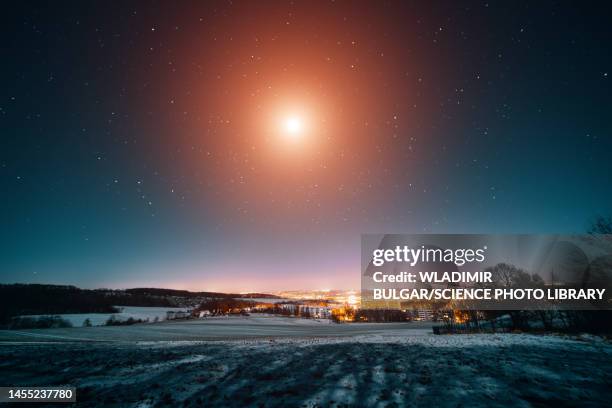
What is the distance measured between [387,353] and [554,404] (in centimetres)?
1035

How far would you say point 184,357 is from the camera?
19.2 m

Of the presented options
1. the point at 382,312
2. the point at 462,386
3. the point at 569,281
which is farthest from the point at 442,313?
the point at 462,386

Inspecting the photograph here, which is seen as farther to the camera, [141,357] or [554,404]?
[141,357]

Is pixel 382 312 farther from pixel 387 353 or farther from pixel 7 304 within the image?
pixel 7 304

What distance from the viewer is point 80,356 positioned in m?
20.2

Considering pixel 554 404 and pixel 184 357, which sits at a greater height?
pixel 554 404

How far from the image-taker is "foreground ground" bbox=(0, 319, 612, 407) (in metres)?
10.7

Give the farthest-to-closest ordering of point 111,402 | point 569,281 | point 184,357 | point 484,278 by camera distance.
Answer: point 484,278 < point 569,281 < point 184,357 < point 111,402

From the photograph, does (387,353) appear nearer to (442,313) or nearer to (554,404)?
(554,404)

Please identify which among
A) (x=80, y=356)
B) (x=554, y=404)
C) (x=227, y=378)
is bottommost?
(x=80, y=356)

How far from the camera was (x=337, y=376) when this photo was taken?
13555 millimetres

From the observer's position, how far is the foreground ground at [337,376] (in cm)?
1066

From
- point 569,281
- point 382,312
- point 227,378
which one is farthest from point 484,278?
point 382,312

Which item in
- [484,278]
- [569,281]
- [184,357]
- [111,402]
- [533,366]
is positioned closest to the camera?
[111,402]
